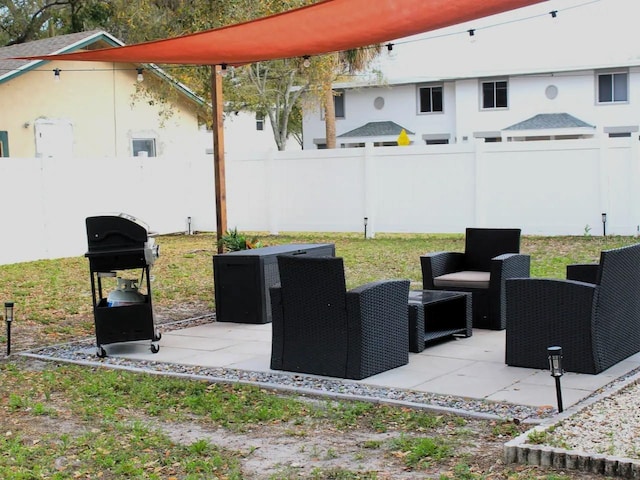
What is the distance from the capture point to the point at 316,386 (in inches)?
225

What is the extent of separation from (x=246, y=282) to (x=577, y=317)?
3.32 metres

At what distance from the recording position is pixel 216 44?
838 centimetres


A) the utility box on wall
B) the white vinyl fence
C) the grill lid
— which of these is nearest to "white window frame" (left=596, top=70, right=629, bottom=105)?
the white vinyl fence

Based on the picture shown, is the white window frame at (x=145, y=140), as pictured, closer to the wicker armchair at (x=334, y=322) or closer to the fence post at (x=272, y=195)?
the fence post at (x=272, y=195)

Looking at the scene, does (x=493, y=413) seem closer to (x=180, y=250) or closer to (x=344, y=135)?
(x=180, y=250)

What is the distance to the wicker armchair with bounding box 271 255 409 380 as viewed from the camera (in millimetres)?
5730

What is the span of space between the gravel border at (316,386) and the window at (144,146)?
12692 millimetres

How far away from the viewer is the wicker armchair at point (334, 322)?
573 cm

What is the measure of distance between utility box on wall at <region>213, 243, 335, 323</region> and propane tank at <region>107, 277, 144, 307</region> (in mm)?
1144

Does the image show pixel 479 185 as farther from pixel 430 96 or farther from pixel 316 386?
pixel 430 96

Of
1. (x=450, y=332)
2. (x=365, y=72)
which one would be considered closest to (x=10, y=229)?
(x=450, y=332)

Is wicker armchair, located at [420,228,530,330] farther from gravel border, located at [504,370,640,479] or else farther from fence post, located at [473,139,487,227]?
fence post, located at [473,139,487,227]

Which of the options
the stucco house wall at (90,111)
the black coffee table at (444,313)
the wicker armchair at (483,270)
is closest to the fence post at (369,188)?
the stucco house wall at (90,111)

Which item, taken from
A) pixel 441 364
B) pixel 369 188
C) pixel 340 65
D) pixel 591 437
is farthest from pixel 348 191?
pixel 591 437
